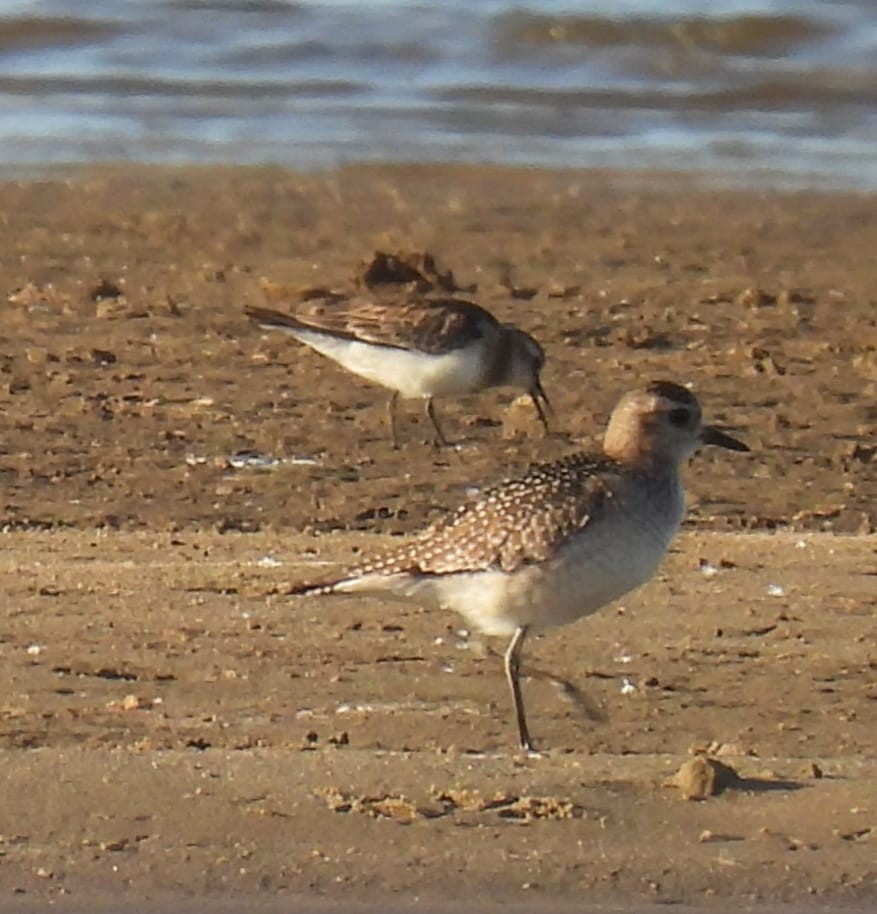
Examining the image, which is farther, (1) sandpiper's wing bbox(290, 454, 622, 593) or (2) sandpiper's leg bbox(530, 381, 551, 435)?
(2) sandpiper's leg bbox(530, 381, 551, 435)

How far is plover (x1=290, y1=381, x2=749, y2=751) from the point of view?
5.73 m

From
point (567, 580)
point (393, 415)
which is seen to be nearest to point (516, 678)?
point (567, 580)

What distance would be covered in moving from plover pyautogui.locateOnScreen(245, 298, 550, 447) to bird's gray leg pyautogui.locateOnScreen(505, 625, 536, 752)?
3.59 meters

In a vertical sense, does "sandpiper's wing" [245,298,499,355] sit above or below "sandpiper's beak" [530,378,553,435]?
above

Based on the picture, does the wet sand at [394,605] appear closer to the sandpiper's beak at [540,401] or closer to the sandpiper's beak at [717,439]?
the sandpiper's beak at [540,401]

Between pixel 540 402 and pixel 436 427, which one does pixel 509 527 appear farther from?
pixel 540 402

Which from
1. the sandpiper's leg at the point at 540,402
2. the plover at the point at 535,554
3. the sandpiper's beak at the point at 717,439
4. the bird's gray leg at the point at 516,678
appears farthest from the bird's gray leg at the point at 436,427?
the bird's gray leg at the point at 516,678

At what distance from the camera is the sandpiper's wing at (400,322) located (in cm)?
1010

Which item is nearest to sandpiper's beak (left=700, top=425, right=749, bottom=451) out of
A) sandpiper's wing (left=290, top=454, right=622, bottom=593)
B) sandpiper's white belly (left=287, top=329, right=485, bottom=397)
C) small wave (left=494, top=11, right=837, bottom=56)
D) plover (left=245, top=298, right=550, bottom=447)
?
sandpiper's wing (left=290, top=454, right=622, bottom=593)

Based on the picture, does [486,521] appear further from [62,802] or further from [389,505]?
[389,505]

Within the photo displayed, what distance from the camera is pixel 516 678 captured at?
587 centimetres

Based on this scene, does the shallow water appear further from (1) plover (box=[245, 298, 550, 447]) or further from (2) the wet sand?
(1) plover (box=[245, 298, 550, 447])

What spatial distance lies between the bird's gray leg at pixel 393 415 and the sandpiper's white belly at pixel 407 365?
0.13 feet

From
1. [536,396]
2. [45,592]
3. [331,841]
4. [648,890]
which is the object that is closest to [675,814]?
[648,890]
